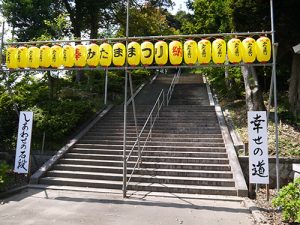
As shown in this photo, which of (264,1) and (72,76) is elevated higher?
(264,1)

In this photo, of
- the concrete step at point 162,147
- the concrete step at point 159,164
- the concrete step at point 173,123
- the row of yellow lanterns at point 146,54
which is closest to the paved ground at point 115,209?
the concrete step at point 159,164

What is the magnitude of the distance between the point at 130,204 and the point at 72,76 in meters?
17.6

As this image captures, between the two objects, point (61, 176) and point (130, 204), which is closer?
point (130, 204)

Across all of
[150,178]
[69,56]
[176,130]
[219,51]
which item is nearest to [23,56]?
[69,56]

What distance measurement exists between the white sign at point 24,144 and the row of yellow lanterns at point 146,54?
67.2 inches

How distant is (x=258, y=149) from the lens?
891 cm

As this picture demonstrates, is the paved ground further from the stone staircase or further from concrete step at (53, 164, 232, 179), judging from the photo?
concrete step at (53, 164, 232, 179)

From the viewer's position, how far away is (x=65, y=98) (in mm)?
16812

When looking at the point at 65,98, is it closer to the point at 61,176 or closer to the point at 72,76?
the point at 61,176

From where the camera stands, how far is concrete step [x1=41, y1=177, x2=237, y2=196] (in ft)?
31.6

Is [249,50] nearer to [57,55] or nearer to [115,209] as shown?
[115,209]

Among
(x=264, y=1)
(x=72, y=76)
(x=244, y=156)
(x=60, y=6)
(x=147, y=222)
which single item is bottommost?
(x=147, y=222)

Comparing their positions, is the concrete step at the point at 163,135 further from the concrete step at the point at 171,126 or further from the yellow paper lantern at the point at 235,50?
the yellow paper lantern at the point at 235,50

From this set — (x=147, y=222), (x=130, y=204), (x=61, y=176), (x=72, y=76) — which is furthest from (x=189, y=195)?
(x=72, y=76)
